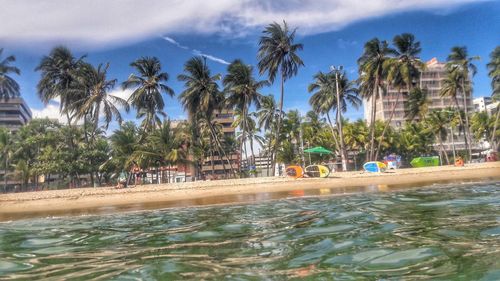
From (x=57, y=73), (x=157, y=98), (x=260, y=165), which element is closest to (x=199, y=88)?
(x=157, y=98)

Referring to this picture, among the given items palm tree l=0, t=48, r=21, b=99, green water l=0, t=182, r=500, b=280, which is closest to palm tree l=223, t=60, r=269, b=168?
palm tree l=0, t=48, r=21, b=99

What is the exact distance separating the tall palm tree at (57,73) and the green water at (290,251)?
39951 mm

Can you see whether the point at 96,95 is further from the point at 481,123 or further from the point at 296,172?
the point at 481,123

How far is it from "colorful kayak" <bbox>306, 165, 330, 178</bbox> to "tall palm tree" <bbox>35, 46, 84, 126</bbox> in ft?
92.0

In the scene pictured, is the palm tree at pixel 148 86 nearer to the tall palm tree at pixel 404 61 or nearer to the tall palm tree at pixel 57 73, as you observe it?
the tall palm tree at pixel 57 73

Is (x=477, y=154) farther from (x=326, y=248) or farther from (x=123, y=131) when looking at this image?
(x=326, y=248)

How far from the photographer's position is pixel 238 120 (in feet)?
188

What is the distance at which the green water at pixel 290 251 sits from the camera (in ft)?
12.3

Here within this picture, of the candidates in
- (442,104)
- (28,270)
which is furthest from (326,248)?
(442,104)

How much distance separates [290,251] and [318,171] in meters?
24.5

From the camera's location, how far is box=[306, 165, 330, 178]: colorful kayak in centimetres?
2852

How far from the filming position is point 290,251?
4867 mm

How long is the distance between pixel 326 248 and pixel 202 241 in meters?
2.19

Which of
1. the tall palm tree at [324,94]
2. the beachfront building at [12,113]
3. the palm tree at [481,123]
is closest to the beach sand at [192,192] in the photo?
the tall palm tree at [324,94]
